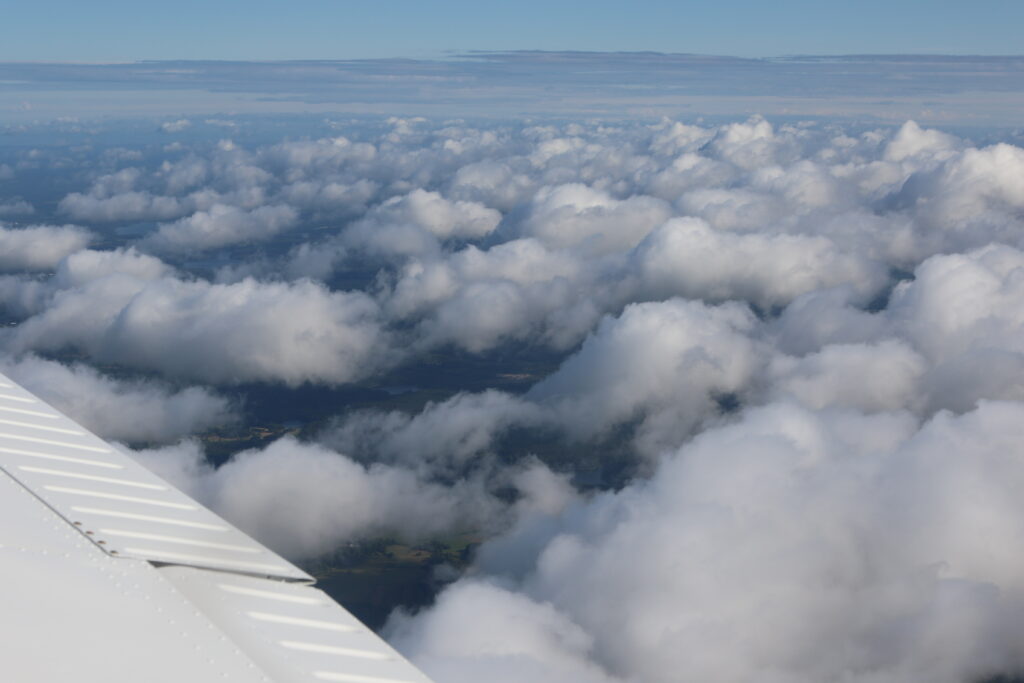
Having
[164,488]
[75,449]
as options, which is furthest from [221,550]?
[75,449]

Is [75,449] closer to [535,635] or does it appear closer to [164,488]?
[164,488]

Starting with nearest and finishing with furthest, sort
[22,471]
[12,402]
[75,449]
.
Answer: [22,471] < [75,449] < [12,402]

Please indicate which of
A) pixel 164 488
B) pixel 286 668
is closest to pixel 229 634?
pixel 286 668

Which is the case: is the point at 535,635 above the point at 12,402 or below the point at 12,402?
below

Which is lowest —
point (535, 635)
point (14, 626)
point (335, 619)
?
point (535, 635)

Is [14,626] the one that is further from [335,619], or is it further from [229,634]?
[335,619]

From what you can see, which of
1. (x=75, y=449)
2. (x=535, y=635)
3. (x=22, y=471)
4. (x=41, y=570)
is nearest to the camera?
(x=41, y=570)

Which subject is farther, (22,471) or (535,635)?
(535,635)
